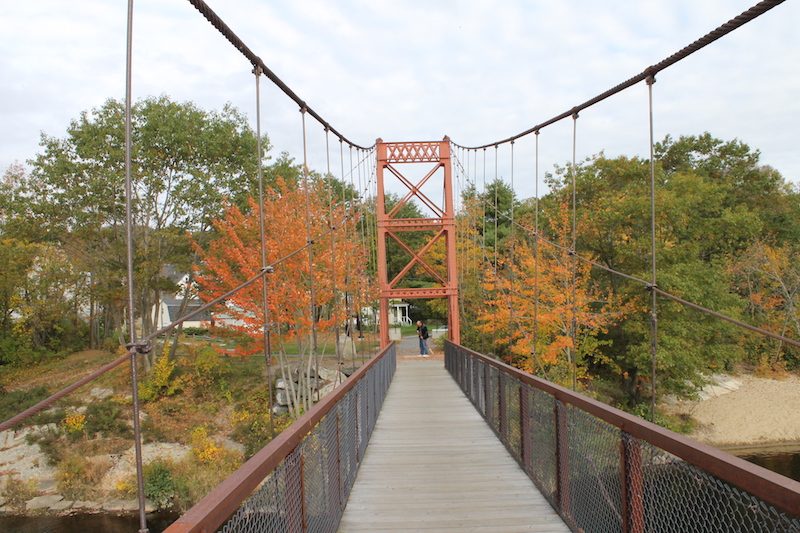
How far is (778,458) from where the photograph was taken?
15086 millimetres

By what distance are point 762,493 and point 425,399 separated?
6.86m

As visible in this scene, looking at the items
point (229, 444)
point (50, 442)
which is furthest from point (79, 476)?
point (229, 444)

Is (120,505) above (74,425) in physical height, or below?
below

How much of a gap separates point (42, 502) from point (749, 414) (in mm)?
18711

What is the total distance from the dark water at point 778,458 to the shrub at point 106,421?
1593cm

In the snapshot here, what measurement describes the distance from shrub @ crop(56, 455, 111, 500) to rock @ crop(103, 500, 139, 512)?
0.50 m

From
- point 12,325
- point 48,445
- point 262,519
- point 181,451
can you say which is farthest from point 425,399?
point 12,325

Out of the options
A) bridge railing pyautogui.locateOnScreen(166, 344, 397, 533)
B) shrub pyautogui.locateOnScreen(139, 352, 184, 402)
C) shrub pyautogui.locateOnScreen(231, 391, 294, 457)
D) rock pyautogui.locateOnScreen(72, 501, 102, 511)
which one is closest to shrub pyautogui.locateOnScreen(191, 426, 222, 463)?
shrub pyautogui.locateOnScreen(231, 391, 294, 457)

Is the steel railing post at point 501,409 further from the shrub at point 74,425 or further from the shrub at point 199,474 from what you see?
the shrub at point 74,425

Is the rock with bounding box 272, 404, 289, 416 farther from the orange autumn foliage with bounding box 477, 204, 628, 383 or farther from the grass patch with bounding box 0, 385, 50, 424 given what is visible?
the grass patch with bounding box 0, 385, 50, 424

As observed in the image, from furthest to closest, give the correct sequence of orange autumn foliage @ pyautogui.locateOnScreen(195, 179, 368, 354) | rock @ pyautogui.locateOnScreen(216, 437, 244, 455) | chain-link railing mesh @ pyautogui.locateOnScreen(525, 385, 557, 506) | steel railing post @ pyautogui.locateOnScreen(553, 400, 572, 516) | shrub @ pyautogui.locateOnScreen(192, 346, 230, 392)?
1. shrub @ pyautogui.locateOnScreen(192, 346, 230, 392)
2. rock @ pyautogui.locateOnScreen(216, 437, 244, 455)
3. orange autumn foliage @ pyautogui.locateOnScreen(195, 179, 368, 354)
4. chain-link railing mesh @ pyautogui.locateOnScreen(525, 385, 557, 506)
5. steel railing post @ pyautogui.locateOnScreen(553, 400, 572, 516)

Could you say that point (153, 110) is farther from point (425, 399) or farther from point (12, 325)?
point (425, 399)

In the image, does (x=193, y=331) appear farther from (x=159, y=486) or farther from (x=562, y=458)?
(x=562, y=458)

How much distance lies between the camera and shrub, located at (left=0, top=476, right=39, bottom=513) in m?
12.1
